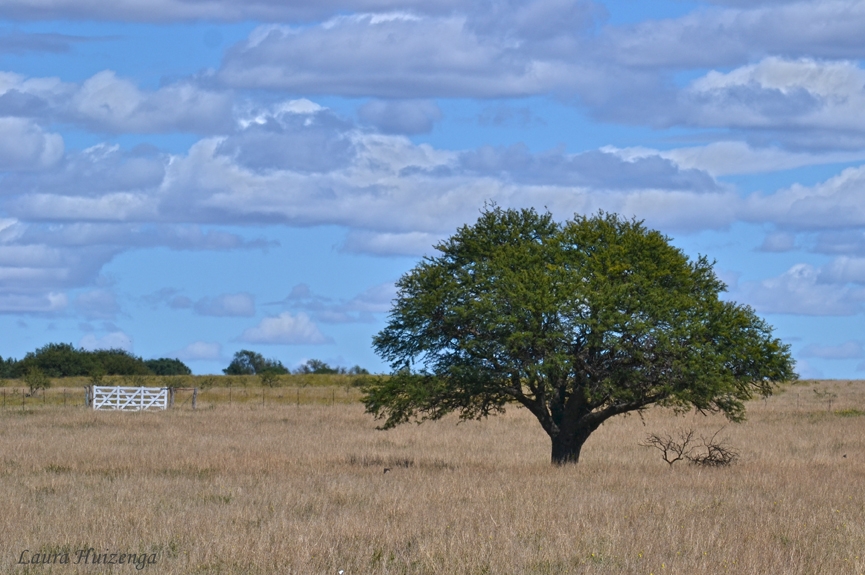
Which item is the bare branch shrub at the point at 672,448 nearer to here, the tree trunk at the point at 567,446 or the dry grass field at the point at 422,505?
the dry grass field at the point at 422,505

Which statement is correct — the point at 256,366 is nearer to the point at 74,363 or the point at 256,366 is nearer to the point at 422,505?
the point at 74,363

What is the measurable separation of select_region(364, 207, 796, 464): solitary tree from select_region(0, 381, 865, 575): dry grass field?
1.86 metres

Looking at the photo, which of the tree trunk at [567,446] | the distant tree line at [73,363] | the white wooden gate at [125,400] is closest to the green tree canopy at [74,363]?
the distant tree line at [73,363]

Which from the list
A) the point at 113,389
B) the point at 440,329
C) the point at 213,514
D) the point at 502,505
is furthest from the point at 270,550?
the point at 113,389

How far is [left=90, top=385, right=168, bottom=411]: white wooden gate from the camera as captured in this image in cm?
5600

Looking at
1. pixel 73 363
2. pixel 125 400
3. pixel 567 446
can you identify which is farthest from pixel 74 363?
pixel 567 446

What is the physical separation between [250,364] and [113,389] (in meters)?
105

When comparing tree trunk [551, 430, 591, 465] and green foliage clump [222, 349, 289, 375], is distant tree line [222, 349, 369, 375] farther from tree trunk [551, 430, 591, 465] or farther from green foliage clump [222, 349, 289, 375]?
tree trunk [551, 430, 591, 465]

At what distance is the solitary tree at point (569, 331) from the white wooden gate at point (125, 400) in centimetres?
3236

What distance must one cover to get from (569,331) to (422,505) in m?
8.15

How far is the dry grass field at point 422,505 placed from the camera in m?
13.1

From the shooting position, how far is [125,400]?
57.1 m

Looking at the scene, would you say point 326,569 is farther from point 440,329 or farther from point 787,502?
point 440,329

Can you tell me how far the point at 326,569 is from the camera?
1248 centimetres
